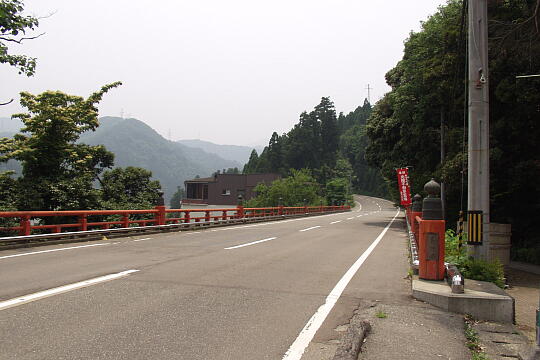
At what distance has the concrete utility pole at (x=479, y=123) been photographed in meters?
7.68

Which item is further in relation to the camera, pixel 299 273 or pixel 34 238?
pixel 34 238

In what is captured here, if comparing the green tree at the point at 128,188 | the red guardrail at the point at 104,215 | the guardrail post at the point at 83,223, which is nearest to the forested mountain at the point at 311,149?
the red guardrail at the point at 104,215

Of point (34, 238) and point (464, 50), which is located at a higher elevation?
point (464, 50)

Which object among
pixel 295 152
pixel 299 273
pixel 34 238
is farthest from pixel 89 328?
pixel 295 152

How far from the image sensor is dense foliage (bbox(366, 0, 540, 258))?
1412 cm

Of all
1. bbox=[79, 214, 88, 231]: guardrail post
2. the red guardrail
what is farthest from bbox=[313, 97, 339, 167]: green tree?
bbox=[79, 214, 88, 231]: guardrail post

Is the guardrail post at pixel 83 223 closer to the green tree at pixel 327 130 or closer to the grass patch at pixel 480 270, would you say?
the grass patch at pixel 480 270

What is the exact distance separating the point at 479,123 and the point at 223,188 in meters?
66.1

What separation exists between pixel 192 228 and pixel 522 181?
1455 centimetres

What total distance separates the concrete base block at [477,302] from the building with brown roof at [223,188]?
66019 millimetres

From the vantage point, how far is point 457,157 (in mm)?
18453

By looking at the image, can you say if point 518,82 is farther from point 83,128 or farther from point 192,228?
point 83,128

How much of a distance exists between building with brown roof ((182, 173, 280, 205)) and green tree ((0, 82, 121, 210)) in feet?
161

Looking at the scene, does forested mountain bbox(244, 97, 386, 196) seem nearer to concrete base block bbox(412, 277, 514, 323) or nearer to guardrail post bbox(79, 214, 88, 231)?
guardrail post bbox(79, 214, 88, 231)
